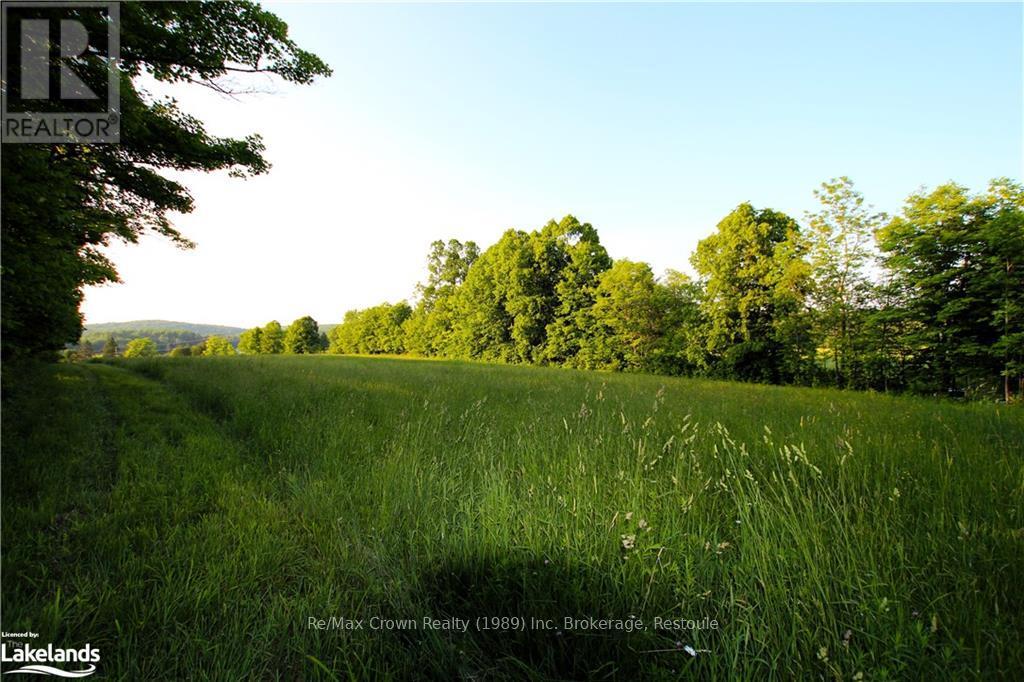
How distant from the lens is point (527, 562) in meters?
1.91

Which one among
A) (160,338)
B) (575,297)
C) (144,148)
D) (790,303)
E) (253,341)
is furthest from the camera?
(160,338)

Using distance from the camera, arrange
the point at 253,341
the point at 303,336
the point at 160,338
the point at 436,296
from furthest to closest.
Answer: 1. the point at 160,338
2. the point at 253,341
3. the point at 303,336
4. the point at 436,296

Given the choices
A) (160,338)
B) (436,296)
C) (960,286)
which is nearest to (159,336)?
(160,338)

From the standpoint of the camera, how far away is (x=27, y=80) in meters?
5.62

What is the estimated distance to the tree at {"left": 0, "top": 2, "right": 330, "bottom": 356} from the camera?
527 centimetres

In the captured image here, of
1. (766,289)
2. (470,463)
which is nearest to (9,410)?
(470,463)

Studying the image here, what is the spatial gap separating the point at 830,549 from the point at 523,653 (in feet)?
5.52

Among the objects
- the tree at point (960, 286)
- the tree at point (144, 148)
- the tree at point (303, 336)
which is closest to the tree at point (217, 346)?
the tree at point (303, 336)

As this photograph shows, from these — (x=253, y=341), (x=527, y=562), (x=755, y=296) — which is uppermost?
(x=755, y=296)

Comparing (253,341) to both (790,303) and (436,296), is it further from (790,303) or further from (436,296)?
(790,303)

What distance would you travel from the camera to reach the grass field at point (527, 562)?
1.45 m

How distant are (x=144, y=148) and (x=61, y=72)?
2.53 metres

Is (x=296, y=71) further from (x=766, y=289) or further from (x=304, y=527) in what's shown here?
(x=766, y=289)

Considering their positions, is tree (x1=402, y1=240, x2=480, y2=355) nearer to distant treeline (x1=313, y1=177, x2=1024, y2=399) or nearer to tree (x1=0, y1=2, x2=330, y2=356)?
distant treeline (x1=313, y1=177, x2=1024, y2=399)
